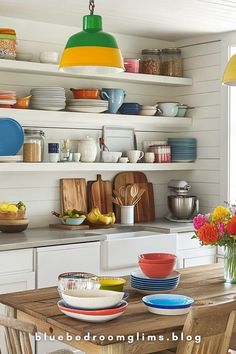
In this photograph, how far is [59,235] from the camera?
4871mm

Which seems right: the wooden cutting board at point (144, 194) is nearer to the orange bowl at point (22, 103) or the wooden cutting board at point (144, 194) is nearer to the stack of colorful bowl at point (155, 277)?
the orange bowl at point (22, 103)

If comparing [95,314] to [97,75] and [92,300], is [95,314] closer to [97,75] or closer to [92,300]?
[92,300]

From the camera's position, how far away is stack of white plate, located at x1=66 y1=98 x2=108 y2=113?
5.33m

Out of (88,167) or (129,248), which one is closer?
(129,248)

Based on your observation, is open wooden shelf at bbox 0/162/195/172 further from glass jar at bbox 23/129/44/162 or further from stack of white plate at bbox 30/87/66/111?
stack of white plate at bbox 30/87/66/111

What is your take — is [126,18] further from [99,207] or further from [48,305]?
[48,305]

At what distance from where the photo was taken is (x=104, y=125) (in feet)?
18.8

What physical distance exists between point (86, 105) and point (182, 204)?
1.23 metres

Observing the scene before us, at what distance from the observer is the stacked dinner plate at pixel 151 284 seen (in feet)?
10.8

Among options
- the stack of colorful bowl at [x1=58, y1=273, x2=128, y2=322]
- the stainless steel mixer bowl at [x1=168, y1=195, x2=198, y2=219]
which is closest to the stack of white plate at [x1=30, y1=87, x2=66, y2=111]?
the stainless steel mixer bowl at [x1=168, y1=195, x2=198, y2=219]

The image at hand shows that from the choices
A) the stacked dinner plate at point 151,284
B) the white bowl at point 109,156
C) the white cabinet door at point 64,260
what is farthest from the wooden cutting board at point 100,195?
the stacked dinner plate at point 151,284

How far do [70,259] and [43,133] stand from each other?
42.7 inches

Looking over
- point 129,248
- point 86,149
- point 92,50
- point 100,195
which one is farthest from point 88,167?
point 92,50

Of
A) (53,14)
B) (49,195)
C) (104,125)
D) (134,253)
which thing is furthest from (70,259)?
(53,14)
